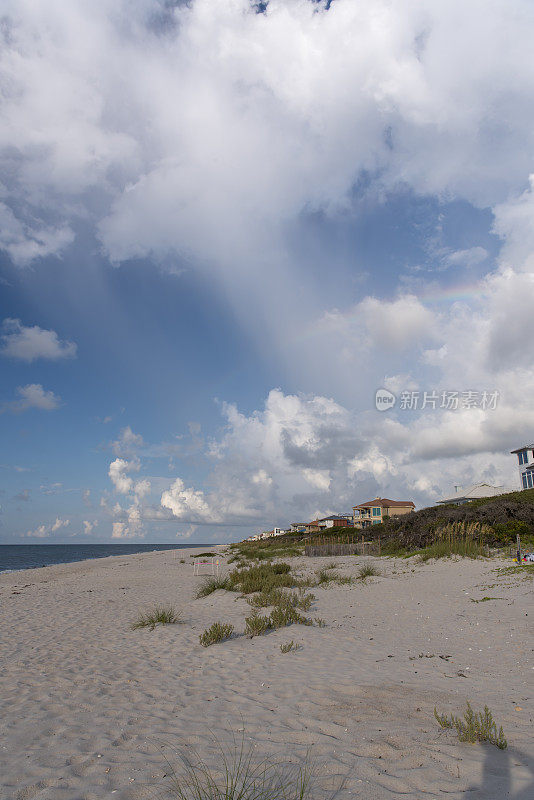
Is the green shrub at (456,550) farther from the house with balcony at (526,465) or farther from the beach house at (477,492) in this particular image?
the beach house at (477,492)

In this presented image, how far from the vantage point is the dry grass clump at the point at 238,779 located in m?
3.18

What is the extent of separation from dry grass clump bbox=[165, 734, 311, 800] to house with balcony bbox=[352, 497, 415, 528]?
7067cm

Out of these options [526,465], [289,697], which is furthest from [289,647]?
[526,465]

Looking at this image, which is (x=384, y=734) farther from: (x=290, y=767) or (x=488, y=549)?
(x=488, y=549)

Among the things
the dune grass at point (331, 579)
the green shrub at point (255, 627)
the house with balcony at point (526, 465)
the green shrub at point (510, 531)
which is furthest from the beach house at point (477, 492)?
the green shrub at point (255, 627)

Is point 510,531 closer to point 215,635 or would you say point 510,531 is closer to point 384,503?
point 215,635

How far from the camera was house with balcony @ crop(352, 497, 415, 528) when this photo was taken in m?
72.6

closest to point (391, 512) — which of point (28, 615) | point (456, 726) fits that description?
point (28, 615)

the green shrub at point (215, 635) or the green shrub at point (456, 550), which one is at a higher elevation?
the green shrub at point (456, 550)

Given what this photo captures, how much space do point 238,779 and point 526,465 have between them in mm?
51620

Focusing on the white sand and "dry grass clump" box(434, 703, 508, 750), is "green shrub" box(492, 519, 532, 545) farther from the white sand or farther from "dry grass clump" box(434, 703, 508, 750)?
"dry grass clump" box(434, 703, 508, 750)

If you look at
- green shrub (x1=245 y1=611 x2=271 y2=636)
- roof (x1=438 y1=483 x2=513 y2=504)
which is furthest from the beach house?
green shrub (x1=245 y1=611 x2=271 y2=636)

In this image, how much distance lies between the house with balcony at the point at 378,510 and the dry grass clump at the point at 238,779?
7067 cm

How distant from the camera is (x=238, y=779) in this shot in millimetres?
3229
